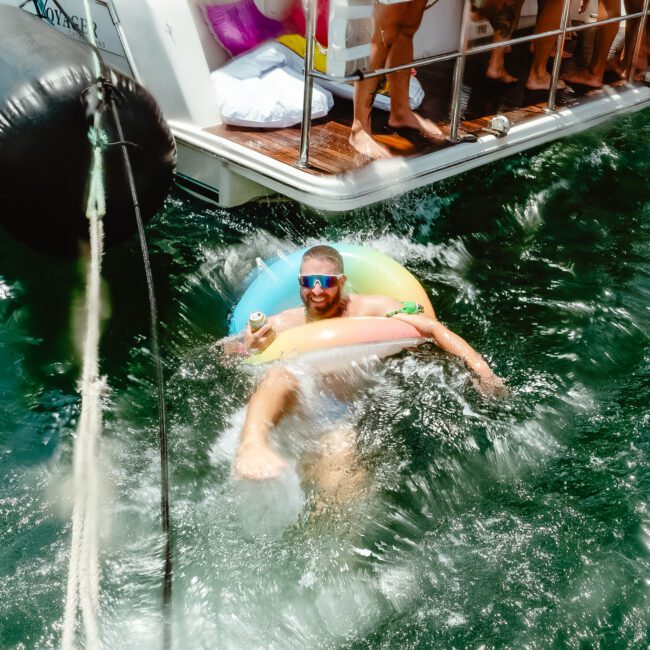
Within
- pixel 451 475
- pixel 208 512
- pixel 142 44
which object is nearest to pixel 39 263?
pixel 142 44

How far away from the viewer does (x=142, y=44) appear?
178 inches

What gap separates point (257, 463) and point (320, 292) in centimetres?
91

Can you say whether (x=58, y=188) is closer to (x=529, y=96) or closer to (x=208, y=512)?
(x=208, y=512)

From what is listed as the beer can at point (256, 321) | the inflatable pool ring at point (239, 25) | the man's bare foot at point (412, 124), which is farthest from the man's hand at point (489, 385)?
the inflatable pool ring at point (239, 25)

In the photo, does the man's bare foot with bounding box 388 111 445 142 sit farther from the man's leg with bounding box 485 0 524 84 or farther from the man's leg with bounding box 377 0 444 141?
the man's leg with bounding box 485 0 524 84

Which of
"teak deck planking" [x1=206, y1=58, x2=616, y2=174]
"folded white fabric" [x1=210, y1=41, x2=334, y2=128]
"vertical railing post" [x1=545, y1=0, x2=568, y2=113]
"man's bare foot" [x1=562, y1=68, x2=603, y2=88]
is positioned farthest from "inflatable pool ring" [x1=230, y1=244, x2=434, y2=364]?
"man's bare foot" [x1=562, y1=68, x2=603, y2=88]

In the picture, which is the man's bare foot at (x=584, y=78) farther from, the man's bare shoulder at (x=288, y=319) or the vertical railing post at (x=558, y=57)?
Result: the man's bare shoulder at (x=288, y=319)

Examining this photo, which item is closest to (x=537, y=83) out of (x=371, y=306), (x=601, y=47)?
(x=601, y=47)

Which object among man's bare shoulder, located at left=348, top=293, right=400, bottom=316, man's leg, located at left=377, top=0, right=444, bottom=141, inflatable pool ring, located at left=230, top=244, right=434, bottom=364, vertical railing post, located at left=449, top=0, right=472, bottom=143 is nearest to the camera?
inflatable pool ring, located at left=230, top=244, right=434, bottom=364

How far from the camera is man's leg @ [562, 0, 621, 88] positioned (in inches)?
218

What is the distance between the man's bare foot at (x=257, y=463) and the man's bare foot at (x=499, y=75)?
3.59 meters

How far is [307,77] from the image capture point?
13.1ft

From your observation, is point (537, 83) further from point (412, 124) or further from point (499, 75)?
point (412, 124)

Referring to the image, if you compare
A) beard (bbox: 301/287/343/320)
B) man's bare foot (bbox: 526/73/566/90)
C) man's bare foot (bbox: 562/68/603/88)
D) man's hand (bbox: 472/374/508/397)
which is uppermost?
man's bare foot (bbox: 526/73/566/90)
